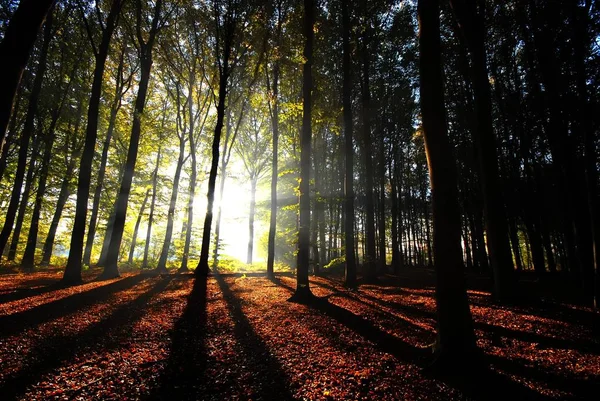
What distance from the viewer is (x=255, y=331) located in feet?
17.6

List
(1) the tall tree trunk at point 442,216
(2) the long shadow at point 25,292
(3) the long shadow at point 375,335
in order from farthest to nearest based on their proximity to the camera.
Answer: (2) the long shadow at point 25,292, (3) the long shadow at point 375,335, (1) the tall tree trunk at point 442,216

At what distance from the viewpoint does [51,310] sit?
6.18 meters

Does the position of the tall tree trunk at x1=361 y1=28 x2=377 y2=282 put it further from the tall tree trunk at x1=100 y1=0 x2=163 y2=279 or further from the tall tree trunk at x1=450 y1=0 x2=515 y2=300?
Answer: the tall tree trunk at x1=100 y1=0 x2=163 y2=279

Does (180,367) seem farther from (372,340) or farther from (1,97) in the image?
(1,97)

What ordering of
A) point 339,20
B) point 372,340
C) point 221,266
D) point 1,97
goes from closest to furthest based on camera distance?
point 1,97
point 372,340
point 339,20
point 221,266

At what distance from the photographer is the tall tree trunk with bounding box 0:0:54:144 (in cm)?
308

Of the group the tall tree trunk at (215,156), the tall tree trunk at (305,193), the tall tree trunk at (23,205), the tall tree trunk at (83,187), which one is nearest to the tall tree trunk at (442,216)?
the tall tree trunk at (305,193)

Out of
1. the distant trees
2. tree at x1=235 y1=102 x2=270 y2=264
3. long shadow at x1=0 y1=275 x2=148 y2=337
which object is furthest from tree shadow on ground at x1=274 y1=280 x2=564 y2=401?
tree at x1=235 y1=102 x2=270 y2=264

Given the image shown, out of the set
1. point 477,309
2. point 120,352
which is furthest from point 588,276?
point 120,352

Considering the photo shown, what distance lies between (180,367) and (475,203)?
20.2m

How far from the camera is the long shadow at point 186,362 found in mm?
3046

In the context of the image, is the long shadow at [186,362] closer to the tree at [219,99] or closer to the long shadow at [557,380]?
the long shadow at [557,380]

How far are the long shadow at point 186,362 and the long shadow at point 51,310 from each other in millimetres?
2740

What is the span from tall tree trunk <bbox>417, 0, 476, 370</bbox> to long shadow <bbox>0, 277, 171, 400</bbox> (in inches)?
209
